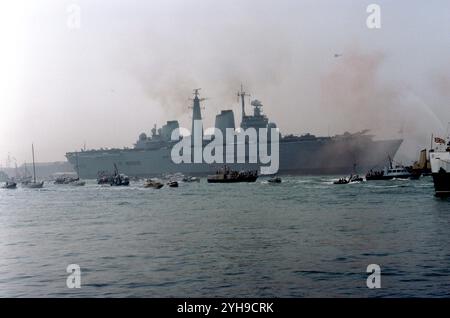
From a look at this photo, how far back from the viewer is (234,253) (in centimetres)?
1934

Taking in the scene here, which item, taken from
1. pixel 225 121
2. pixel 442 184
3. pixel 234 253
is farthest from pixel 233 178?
pixel 234 253

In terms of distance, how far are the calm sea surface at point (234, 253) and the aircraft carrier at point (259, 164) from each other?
7272 centimetres

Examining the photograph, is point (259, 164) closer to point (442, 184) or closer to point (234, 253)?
point (442, 184)

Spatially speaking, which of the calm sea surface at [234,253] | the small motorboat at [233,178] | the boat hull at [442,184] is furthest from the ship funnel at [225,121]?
the calm sea surface at [234,253]

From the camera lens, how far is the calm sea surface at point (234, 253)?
14.3 meters

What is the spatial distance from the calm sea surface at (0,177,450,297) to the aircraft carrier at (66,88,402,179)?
239 ft

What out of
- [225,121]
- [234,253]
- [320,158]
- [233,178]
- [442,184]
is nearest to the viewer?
[234,253]

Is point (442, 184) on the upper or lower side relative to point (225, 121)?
lower

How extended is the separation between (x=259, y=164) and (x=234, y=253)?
333ft

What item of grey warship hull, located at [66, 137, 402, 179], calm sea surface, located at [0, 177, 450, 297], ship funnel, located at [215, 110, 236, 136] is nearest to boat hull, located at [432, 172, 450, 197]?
calm sea surface, located at [0, 177, 450, 297]

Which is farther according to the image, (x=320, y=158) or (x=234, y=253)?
(x=320, y=158)

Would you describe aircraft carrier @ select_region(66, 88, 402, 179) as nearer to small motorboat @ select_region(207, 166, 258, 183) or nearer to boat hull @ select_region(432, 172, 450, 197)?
small motorboat @ select_region(207, 166, 258, 183)
